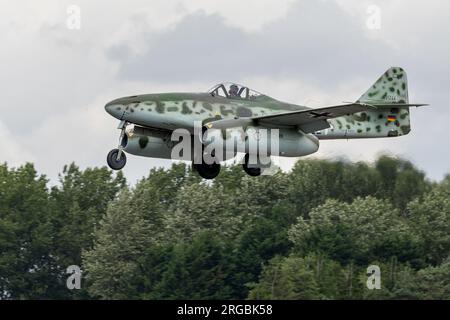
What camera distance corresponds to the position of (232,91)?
47906 mm

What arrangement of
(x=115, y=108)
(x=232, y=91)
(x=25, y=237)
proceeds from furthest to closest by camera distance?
(x=25, y=237) < (x=232, y=91) < (x=115, y=108)

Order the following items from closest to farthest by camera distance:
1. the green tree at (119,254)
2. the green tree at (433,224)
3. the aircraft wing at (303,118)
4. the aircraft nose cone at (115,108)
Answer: the aircraft nose cone at (115,108) < the aircraft wing at (303,118) < the green tree at (433,224) < the green tree at (119,254)

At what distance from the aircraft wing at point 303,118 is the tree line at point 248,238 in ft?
58.6

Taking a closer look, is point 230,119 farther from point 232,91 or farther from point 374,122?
point 374,122

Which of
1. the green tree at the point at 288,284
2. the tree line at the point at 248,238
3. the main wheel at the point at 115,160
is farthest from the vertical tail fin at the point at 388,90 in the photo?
the green tree at the point at 288,284

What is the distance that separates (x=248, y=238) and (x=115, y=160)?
37963 mm

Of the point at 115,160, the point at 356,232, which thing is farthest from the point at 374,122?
the point at 356,232

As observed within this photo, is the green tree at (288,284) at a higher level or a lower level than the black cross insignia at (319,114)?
lower

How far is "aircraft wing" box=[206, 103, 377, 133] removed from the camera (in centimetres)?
4638

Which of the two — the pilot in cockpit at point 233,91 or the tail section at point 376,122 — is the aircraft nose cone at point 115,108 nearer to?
the pilot in cockpit at point 233,91

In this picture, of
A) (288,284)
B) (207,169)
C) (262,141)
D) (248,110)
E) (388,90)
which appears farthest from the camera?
(288,284)

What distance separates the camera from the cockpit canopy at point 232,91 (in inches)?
1879

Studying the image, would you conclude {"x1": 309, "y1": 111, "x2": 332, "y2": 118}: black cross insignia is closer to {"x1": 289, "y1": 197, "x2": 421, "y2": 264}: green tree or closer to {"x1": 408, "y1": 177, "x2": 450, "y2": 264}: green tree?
{"x1": 289, "y1": 197, "x2": 421, "y2": 264}: green tree
